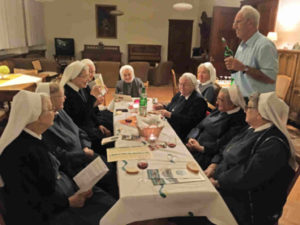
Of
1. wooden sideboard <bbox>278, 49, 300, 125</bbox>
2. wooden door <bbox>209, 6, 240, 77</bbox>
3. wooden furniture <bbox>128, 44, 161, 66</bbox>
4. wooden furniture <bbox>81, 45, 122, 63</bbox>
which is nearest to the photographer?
wooden sideboard <bbox>278, 49, 300, 125</bbox>

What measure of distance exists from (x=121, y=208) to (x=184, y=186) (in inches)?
14.2

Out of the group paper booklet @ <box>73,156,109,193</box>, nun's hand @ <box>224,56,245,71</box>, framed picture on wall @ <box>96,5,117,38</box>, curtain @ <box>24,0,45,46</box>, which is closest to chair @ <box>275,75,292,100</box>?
nun's hand @ <box>224,56,245,71</box>

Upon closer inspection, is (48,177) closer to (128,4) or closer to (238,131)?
(238,131)

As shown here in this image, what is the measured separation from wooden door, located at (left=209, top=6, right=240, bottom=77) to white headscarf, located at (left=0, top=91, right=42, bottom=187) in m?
4.90

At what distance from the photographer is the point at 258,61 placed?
92.8 inches

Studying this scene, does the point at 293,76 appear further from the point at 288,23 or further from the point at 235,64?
the point at 235,64

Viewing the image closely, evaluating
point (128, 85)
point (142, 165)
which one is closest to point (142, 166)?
point (142, 165)

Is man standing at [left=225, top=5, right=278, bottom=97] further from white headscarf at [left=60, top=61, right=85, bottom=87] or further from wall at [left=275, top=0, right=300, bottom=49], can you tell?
wall at [left=275, top=0, right=300, bottom=49]

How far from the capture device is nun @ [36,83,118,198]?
6.30 ft

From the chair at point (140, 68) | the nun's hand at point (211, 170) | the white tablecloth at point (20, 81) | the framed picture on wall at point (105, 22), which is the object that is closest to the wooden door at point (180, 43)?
the framed picture on wall at point (105, 22)

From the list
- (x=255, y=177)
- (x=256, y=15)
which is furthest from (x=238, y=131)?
(x=256, y=15)

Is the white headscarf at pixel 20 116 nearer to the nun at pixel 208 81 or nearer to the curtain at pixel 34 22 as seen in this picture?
the nun at pixel 208 81

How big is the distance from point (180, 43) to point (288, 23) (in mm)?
5448

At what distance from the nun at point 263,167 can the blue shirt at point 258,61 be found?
0.83 meters
